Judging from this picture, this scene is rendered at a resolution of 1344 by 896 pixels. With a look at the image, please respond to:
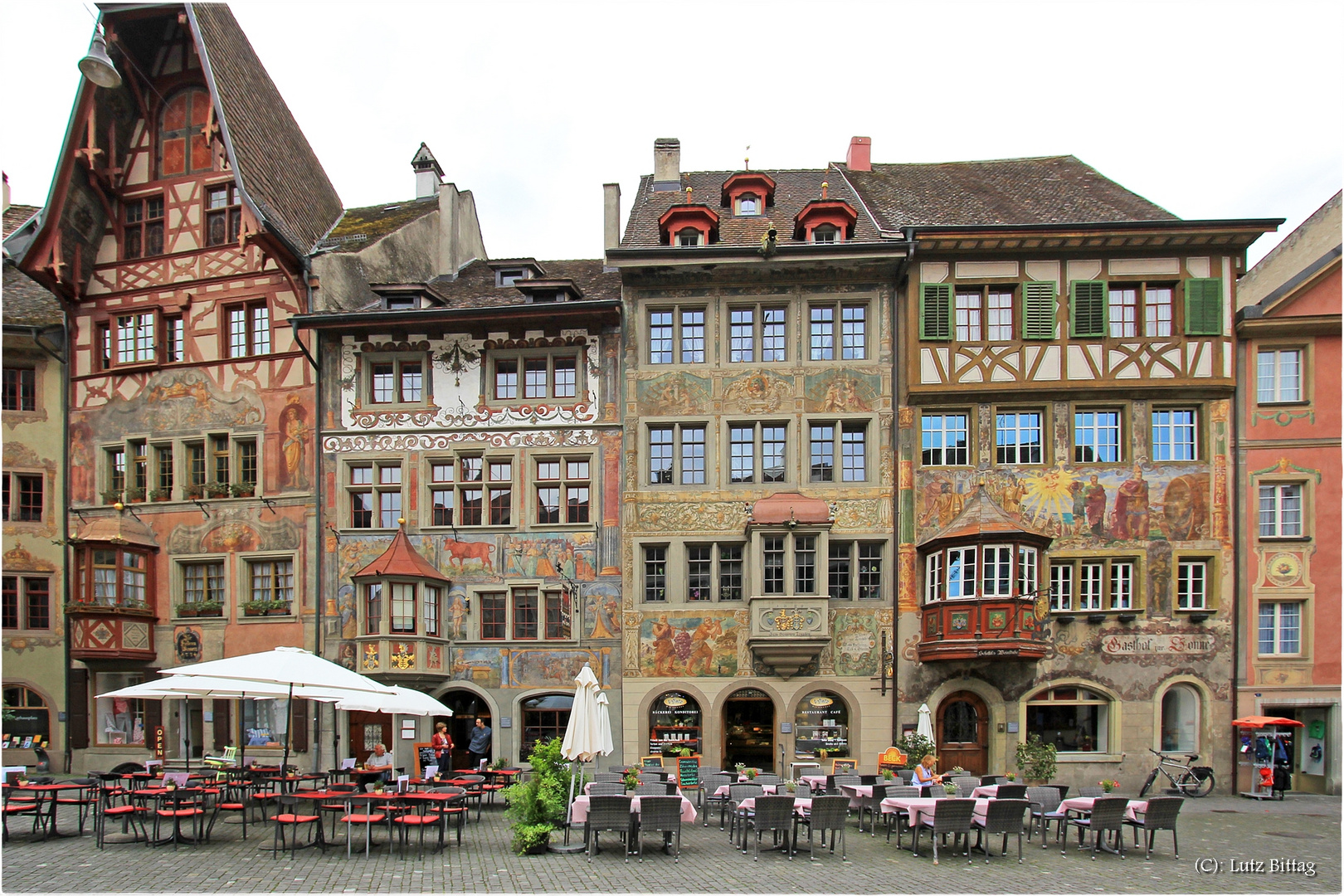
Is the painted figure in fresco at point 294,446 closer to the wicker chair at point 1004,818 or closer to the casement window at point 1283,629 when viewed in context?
the wicker chair at point 1004,818

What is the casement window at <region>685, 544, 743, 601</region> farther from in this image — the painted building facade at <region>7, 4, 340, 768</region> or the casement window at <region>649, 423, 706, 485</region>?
the painted building facade at <region>7, 4, 340, 768</region>

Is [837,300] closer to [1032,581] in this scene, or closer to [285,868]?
[1032,581]

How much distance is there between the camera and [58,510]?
84.4 ft

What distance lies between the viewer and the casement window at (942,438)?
23.5 m

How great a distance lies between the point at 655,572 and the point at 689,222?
7.72 m

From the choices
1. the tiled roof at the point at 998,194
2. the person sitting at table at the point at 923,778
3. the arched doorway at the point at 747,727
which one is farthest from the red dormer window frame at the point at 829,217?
the person sitting at table at the point at 923,778

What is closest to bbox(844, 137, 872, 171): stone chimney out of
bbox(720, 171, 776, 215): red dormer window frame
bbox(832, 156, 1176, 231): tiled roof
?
bbox(832, 156, 1176, 231): tiled roof

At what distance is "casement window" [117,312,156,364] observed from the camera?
2591 centimetres

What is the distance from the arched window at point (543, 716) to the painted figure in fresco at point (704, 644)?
2713mm

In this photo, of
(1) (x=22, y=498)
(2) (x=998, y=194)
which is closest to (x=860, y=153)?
(2) (x=998, y=194)

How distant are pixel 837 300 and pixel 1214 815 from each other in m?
12.2

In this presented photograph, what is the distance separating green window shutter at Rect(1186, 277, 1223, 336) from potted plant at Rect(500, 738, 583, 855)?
16.5 m

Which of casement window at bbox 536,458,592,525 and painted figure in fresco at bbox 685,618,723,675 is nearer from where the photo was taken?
painted figure in fresco at bbox 685,618,723,675

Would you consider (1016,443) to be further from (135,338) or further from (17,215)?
(17,215)
